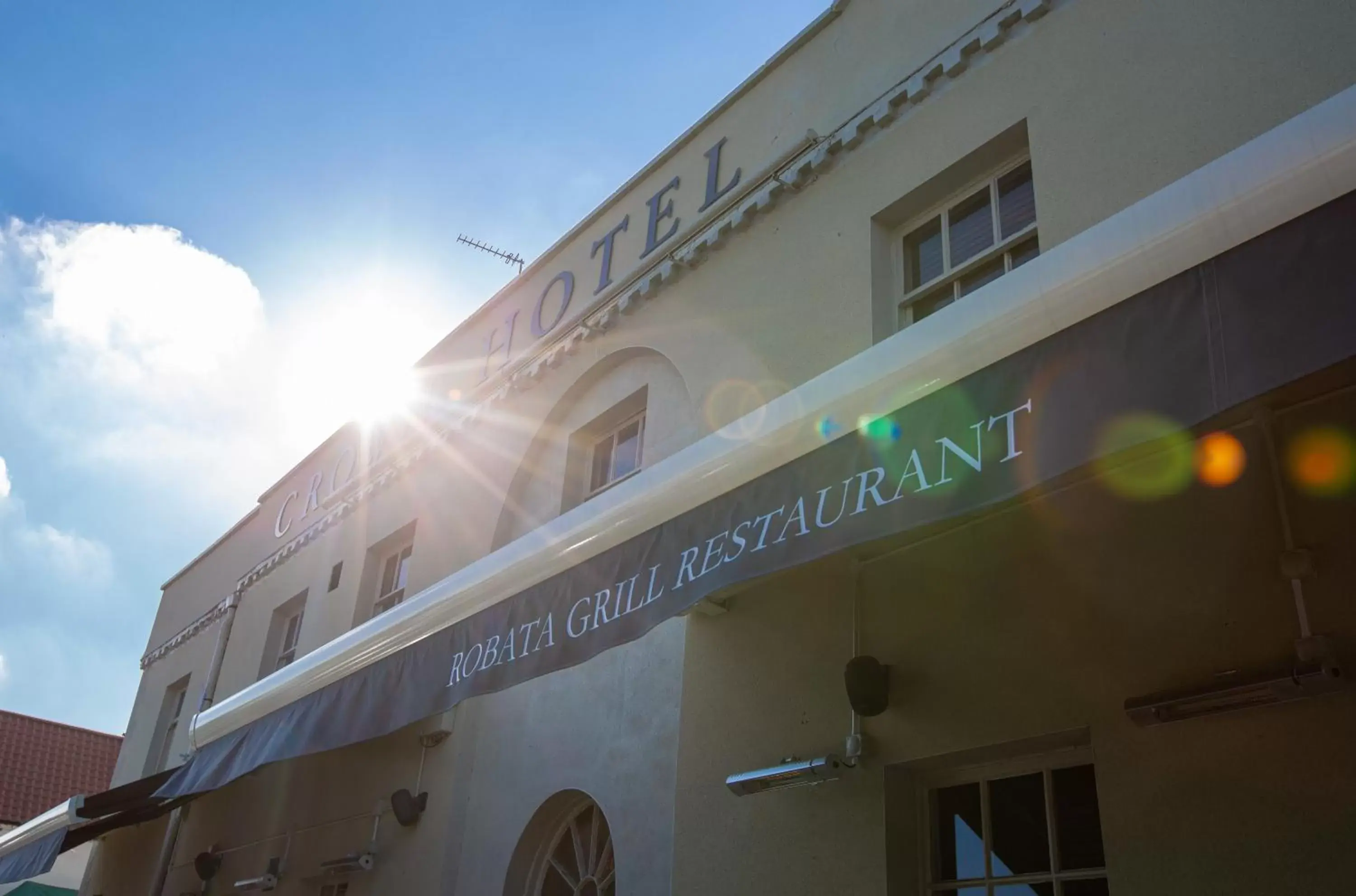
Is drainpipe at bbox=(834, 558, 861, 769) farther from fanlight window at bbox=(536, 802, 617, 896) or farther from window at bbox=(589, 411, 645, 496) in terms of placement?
window at bbox=(589, 411, 645, 496)

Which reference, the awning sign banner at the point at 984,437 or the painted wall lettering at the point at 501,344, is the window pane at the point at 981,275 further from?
the painted wall lettering at the point at 501,344

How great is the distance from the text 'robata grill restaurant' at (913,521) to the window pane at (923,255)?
3cm

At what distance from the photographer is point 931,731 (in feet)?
14.8

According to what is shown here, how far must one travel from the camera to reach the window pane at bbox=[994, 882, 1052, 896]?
403cm

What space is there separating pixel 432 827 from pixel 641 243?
4385 millimetres

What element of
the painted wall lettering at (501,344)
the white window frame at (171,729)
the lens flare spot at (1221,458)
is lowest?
the lens flare spot at (1221,458)

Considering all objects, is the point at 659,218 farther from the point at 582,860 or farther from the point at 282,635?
the point at 282,635

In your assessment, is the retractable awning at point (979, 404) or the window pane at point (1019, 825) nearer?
the retractable awning at point (979, 404)

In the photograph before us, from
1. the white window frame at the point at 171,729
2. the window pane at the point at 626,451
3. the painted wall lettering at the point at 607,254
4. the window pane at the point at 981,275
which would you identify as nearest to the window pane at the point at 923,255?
the window pane at the point at 981,275

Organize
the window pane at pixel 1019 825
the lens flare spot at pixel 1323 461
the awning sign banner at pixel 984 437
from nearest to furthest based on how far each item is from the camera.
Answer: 1. the awning sign banner at pixel 984 437
2. the lens flare spot at pixel 1323 461
3. the window pane at pixel 1019 825

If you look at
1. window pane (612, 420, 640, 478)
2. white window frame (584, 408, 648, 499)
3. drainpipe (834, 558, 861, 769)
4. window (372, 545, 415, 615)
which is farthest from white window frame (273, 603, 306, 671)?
drainpipe (834, 558, 861, 769)

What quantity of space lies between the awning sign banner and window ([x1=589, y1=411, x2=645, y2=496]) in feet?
9.05

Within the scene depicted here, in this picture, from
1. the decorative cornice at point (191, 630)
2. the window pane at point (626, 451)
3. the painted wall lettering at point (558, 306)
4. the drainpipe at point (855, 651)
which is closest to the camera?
the drainpipe at point (855, 651)

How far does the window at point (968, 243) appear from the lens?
5555 mm
